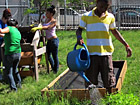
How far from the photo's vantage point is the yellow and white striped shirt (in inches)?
179

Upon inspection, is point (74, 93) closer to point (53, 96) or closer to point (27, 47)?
point (53, 96)

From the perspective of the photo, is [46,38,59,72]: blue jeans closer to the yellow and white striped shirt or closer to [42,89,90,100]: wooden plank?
[42,89,90,100]: wooden plank

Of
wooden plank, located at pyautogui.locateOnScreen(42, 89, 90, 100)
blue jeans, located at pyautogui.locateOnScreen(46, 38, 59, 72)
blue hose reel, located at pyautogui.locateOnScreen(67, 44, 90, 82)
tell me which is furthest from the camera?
blue jeans, located at pyautogui.locateOnScreen(46, 38, 59, 72)

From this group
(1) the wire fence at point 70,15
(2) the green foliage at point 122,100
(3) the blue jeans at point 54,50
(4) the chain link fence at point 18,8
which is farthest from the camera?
(4) the chain link fence at point 18,8

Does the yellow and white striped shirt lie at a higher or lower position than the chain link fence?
lower

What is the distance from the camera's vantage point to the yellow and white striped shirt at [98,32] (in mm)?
4543

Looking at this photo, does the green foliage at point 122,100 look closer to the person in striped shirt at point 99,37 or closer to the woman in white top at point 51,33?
the person in striped shirt at point 99,37

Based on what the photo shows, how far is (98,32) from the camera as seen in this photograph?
455 cm

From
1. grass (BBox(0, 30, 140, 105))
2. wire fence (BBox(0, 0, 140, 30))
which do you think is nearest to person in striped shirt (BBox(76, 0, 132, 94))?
grass (BBox(0, 30, 140, 105))

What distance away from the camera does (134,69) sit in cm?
797

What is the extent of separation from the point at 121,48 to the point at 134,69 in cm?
300

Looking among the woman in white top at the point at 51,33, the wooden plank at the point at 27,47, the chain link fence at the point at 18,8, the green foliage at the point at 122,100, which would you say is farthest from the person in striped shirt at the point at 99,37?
the chain link fence at the point at 18,8

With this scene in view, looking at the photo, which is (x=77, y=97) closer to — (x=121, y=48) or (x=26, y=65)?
(x=26, y=65)

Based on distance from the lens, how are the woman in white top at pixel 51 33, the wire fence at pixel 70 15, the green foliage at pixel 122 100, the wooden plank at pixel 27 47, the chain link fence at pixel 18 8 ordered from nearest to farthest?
the green foliage at pixel 122 100
the wooden plank at pixel 27 47
the woman in white top at pixel 51 33
the wire fence at pixel 70 15
the chain link fence at pixel 18 8
